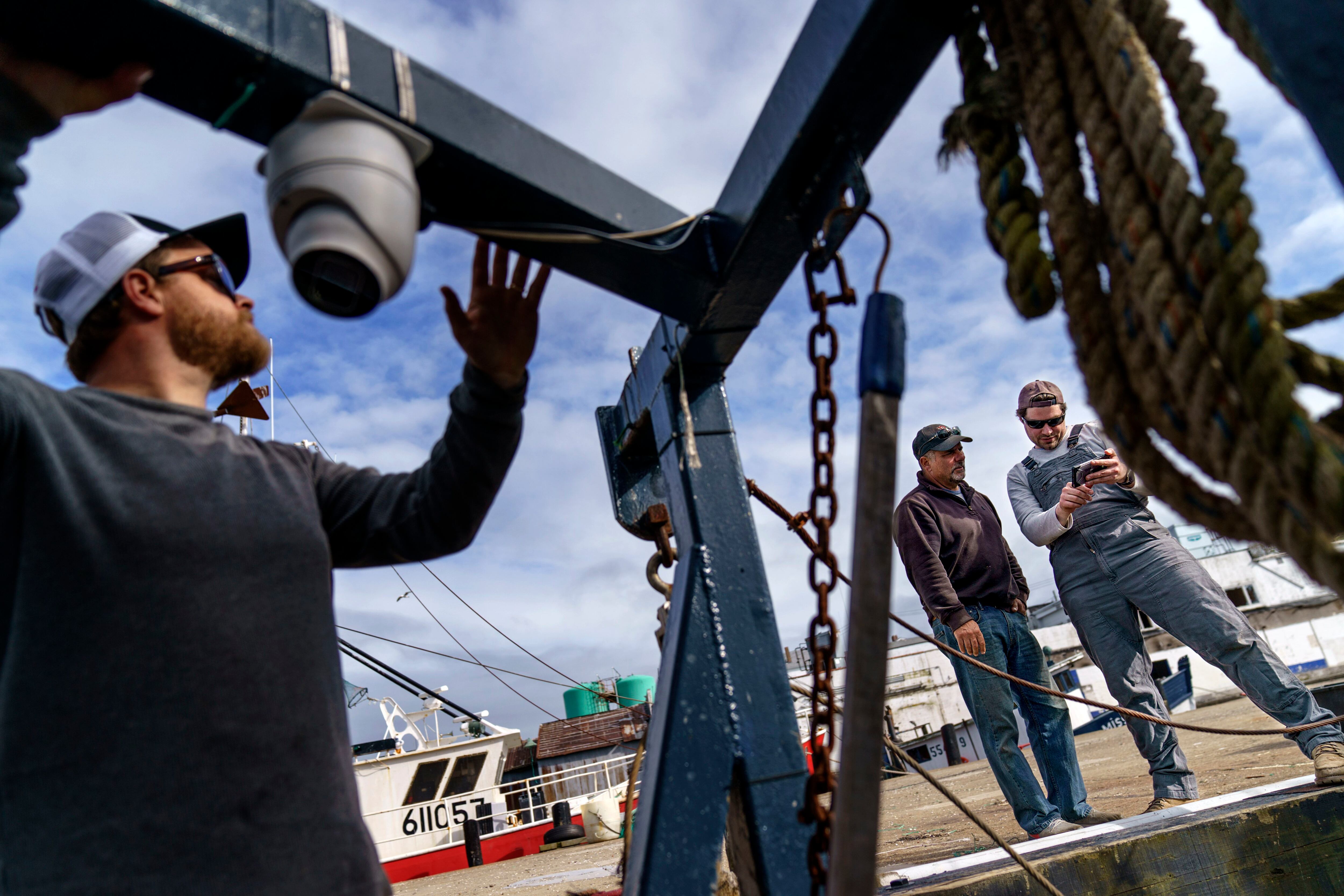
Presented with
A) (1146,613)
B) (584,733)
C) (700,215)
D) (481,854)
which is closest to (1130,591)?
(1146,613)

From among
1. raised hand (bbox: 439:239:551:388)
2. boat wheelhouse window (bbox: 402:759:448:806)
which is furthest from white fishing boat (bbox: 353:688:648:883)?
raised hand (bbox: 439:239:551:388)

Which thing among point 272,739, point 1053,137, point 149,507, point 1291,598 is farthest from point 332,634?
point 1291,598

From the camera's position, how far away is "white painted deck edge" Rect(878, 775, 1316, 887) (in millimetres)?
2598

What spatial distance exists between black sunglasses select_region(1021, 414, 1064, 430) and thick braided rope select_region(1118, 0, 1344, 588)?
2923mm

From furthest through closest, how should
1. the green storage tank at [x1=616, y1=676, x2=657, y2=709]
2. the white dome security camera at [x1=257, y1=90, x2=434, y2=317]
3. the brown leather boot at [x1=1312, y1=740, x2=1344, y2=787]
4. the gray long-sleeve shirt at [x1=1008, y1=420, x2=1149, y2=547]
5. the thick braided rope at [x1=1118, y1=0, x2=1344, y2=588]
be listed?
the green storage tank at [x1=616, y1=676, x2=657, y2=709], the gray long-sleeve shirt at [x1=1008, y1=420, x2=1149, y2=547], the brown leather boot at [x1=1312, y1=740, x2=1344, y2=787], the white dome security camera at [x1=257, y1=90, x2=434, y2=317], the thick braided rope at [x1=1118, y1=0, x2=1344, y2=588]

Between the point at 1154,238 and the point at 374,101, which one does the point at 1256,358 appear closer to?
the point at 1154,238

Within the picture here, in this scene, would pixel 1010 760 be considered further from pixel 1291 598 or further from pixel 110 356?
pixel 1291 598

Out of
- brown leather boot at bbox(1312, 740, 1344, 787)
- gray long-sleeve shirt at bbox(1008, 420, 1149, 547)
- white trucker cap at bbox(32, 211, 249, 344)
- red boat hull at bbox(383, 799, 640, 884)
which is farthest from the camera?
red boat hull at bbox(383, 799, 640, 884)

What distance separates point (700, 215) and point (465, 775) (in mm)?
14800

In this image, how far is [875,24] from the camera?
4.50 ft

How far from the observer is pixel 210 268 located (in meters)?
1.63

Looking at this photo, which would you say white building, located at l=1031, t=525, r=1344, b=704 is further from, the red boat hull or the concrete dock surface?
the red boat hull

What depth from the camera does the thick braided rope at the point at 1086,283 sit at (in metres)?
1.05

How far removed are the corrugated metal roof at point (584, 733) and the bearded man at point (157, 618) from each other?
16317 mm
